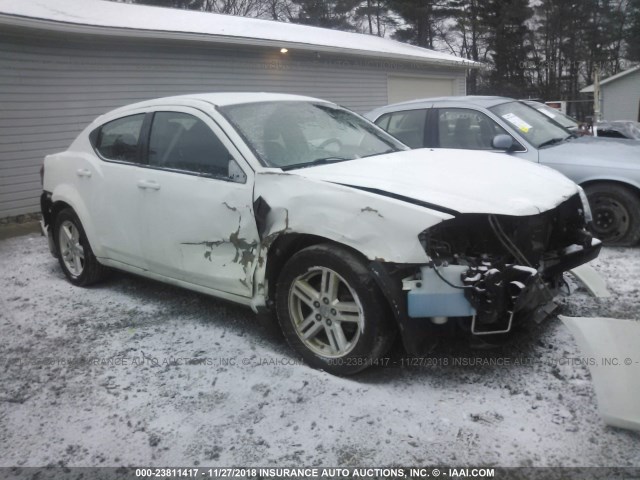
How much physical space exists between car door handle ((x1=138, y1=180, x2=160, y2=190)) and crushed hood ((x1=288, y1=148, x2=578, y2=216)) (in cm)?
115

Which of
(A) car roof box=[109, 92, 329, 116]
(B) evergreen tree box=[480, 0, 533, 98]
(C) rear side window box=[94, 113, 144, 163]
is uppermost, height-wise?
(B) evergreen tree box=[480, 0, 533, 98]

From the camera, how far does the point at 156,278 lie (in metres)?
4.02

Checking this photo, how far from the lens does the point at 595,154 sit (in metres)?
5.30

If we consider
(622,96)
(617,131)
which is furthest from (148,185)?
(622,96)

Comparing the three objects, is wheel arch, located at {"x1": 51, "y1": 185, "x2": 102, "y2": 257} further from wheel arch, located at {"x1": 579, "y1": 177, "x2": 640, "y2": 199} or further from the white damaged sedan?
wheel arch, located at {"x1": 579, "y1": 177, "x2": 640, "y2": 199}

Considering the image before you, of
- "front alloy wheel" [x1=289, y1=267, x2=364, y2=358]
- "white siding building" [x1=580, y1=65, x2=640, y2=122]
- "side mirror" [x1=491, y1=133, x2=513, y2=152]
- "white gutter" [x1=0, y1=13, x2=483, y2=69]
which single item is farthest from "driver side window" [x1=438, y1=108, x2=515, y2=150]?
"white siding building" [x1=580, y1=65, x2=640, y2=122]

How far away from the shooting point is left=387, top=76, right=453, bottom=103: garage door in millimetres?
16292

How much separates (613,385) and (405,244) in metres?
1.18

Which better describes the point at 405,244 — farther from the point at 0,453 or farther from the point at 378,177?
the point at 0,453

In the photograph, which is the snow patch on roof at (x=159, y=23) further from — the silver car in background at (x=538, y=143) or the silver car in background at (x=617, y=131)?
the silver car in background at (x=617, y=131)

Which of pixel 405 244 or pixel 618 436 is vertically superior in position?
pixel 405 244

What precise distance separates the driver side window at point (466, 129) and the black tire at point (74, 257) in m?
3.73

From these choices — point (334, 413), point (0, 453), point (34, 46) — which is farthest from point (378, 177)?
point (34, 46)

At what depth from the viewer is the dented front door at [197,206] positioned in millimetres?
3307
